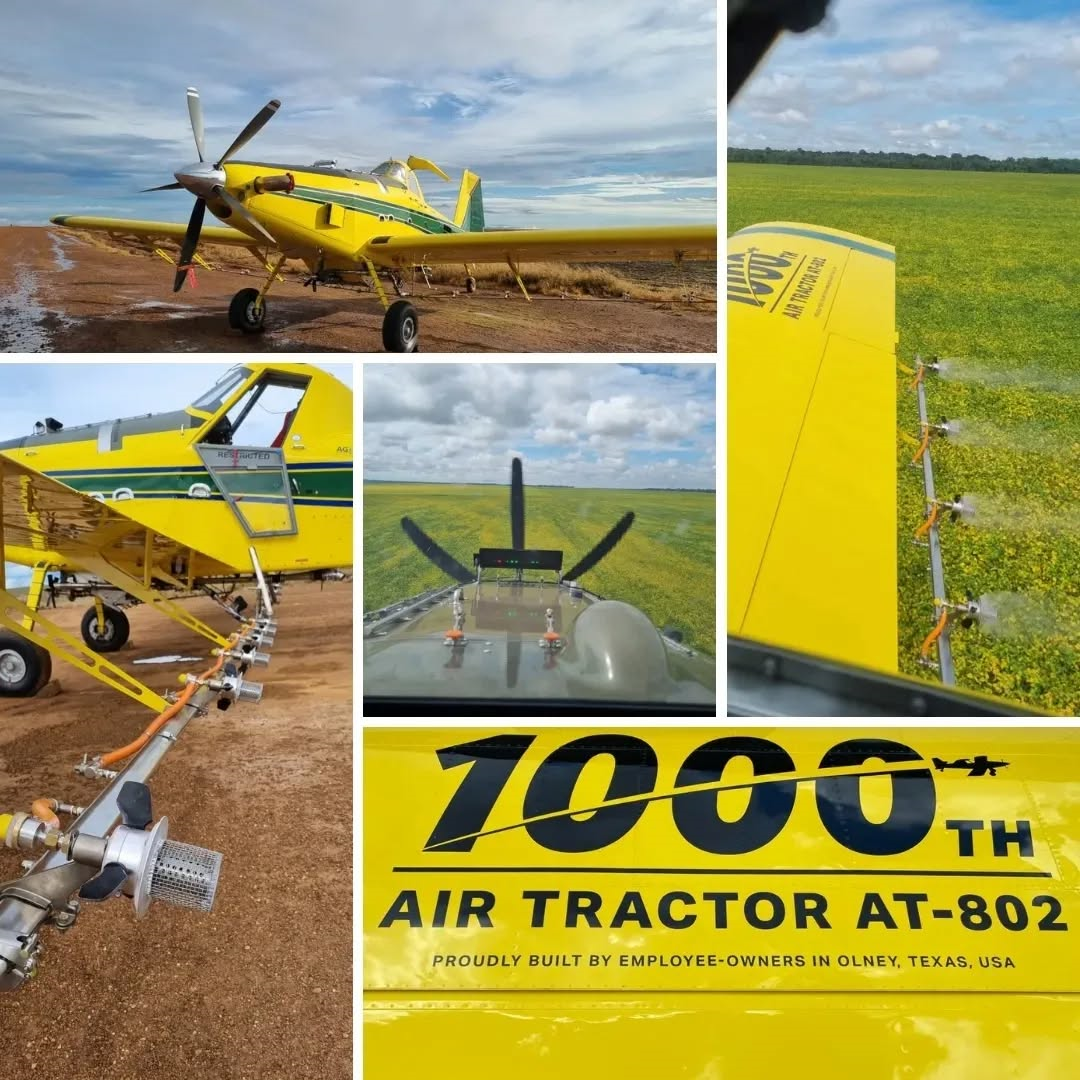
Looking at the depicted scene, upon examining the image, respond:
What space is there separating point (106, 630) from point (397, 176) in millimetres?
3352

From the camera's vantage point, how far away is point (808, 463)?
226 cm

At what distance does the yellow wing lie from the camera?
2.75 meters

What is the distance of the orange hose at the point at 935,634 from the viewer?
92.6 inches

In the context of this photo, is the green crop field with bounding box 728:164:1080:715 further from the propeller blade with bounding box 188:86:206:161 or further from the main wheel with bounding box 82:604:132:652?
the main wheel with bounding box 82:604:132:652

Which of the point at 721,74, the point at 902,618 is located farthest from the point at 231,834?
the point at 721,74

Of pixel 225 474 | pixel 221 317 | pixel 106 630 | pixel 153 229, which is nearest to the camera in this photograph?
pixel 221 317

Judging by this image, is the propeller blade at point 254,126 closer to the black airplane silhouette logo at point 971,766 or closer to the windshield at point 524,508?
the windshield at point 524,508

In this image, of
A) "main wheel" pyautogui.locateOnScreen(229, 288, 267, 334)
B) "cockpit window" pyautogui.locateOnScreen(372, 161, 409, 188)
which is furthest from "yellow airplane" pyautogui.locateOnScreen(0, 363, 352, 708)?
"cockpit window" pyautogui.locateOnScreen(372, 161, 409, 188)

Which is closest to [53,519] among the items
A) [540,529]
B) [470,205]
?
[470,205]

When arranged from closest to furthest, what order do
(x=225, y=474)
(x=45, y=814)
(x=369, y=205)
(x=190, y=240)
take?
(x=45, y=814) < (x=190, y=240) < (x=369, y=205) < (x=225, y=474)

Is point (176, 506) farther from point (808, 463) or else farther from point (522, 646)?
point (808, 463)

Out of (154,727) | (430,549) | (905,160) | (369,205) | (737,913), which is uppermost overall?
(369,205)

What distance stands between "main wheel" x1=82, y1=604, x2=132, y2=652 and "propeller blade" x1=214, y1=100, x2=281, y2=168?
321 cm

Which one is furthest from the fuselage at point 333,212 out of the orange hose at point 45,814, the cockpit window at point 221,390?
the orange hose at point 45,814
